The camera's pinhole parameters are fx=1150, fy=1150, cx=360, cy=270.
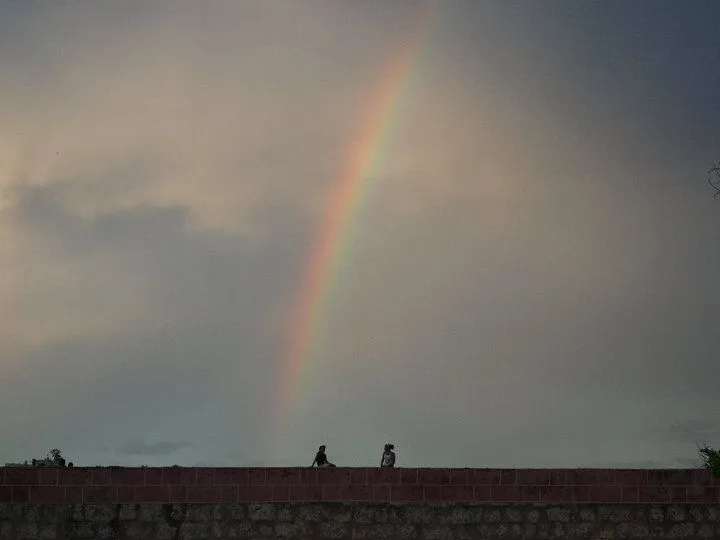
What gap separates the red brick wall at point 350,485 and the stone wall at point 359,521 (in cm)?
11

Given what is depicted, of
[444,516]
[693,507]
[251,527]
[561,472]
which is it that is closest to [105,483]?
[251,527]

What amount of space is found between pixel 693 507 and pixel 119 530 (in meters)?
7.55

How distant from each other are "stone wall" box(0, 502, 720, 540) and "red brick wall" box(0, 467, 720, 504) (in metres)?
0.11

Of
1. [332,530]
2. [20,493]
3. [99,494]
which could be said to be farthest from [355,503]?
[20,493]

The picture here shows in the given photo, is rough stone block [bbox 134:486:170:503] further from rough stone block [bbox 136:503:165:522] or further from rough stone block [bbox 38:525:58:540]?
rough stone block [bbox 38:525:58:540]

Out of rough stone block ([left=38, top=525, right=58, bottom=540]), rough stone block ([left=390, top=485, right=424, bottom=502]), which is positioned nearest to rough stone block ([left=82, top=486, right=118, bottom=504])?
rough stone block ([left=38, top=525, right=58, bottom=540])

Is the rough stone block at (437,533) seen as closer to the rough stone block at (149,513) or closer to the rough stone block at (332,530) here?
the rough stone block at (332,530)

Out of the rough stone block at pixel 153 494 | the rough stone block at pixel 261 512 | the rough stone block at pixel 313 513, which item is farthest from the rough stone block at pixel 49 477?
the rough stone block at pixel 313 513

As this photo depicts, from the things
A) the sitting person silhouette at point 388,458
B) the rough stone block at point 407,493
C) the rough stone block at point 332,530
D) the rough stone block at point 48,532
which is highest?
the sitting person silhouette at point 388,458

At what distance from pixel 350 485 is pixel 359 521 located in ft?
1.54

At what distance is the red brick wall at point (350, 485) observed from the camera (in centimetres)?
1423

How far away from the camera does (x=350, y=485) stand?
47.9 ft

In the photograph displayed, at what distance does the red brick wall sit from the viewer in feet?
46.7

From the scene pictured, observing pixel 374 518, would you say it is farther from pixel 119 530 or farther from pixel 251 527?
pixel 119 530
